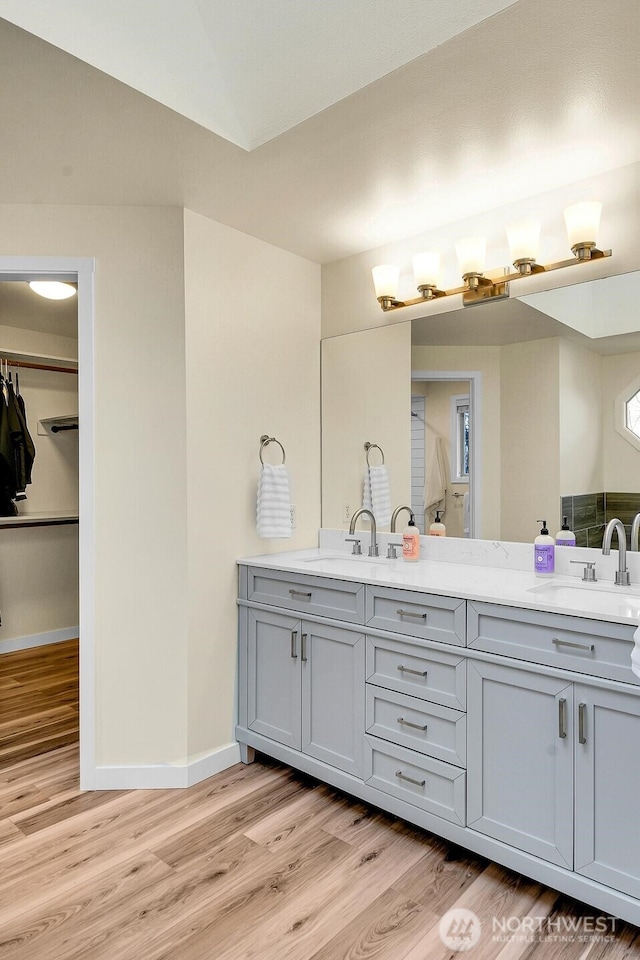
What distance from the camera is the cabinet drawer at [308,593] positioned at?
7.55 ft

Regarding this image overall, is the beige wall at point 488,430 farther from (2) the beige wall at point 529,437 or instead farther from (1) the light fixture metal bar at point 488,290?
(1) the light fixture metal bar at point 488,290

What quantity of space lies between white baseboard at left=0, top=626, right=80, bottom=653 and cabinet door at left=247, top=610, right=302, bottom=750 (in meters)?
2.24

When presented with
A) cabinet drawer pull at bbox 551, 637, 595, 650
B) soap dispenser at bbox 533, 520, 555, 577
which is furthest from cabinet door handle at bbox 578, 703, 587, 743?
soap dispenser at bbox 533, 520, 555, 577

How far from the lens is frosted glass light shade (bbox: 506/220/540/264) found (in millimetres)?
2260

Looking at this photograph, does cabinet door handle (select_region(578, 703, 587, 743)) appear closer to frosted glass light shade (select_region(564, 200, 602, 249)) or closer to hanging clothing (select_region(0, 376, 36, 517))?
frosted glass light shade (select_region(564, 200, 602, 249))

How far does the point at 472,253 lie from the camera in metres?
2.43

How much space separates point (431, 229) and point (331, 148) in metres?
0.79

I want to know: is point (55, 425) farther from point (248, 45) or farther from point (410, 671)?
point (410, 671)

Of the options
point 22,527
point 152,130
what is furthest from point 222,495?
point 22,527

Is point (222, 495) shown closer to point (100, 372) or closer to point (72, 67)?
point (100, 372)

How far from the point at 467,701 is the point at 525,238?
1652 millimetres

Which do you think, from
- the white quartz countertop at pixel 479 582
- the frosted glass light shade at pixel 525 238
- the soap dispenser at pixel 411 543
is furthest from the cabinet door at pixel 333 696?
the frosted glass light shade at pixel 525 238

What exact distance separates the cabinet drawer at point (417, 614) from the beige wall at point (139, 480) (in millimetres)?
824

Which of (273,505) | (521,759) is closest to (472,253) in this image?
(273,505)
